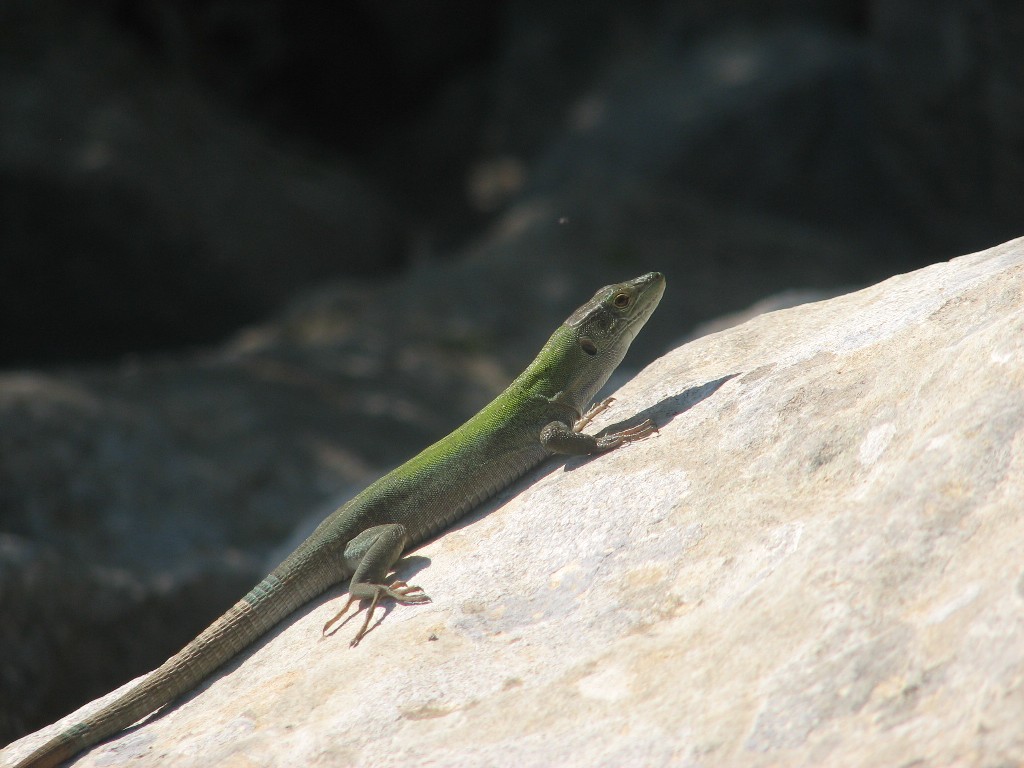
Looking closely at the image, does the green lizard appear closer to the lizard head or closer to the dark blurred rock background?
the lizard head

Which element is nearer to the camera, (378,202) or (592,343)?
(592,343)

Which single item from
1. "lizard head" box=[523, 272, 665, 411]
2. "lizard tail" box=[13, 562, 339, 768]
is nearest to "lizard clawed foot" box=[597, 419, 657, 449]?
"lizard head" box=[523, 272, 665, 411]

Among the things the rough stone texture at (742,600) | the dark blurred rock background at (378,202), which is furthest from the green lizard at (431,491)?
the dark blurred rock background at (378,202)

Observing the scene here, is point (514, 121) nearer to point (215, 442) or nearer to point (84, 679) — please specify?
point (215, 442)

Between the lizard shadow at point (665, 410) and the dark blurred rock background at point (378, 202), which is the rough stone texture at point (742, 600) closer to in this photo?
the lizard shadow at point (665, 410)

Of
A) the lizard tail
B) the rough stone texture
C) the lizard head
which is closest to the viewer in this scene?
the rough stone texture

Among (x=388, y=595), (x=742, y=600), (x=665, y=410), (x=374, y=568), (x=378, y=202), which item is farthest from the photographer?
(x=378, y=202)

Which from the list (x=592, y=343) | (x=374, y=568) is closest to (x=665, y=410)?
(x=592, y=343)

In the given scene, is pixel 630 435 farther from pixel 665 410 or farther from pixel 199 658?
pixel 199 658
